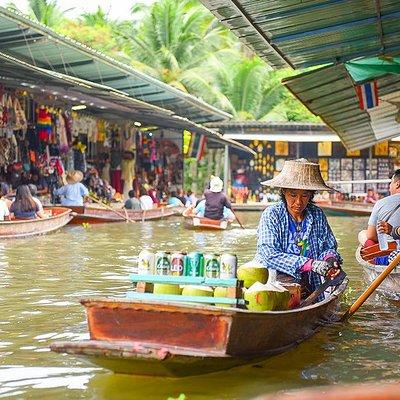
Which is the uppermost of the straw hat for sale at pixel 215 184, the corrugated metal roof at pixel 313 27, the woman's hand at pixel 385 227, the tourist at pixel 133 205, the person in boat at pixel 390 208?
the corrugated metal roof at pixel 313 27

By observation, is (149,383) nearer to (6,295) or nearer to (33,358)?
(33,358)

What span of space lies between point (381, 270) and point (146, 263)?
3.74m

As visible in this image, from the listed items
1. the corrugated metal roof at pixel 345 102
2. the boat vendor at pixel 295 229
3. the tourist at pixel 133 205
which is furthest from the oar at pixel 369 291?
the tourist at pixel 133 205

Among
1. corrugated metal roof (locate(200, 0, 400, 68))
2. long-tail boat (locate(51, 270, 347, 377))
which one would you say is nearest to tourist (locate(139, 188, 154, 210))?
corrugated metal roof (locate(200, 0, 400, 68))

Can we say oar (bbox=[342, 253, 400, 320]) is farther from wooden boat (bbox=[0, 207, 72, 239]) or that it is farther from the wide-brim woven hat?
the wide-brim woven hat

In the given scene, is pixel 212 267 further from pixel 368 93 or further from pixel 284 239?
pixel 368 93

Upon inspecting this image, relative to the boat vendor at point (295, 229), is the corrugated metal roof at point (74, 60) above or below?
above

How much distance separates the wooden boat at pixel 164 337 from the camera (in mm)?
4680

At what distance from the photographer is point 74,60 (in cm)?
1828

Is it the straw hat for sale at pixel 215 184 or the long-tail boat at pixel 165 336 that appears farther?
the straw hat for sale at pixel 215 184

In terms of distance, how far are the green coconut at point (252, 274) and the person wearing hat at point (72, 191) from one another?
13260 mm

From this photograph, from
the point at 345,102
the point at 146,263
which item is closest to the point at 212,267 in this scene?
the point at 146,263

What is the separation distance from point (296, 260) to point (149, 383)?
179 centimetres

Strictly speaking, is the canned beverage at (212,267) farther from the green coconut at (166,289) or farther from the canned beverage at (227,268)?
the green coconut at (166,289)
